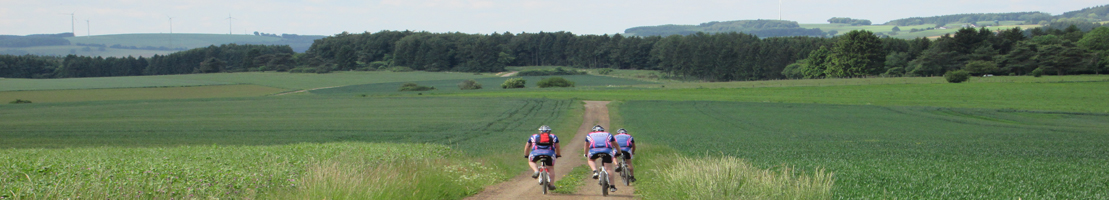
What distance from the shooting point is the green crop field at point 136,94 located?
84387 mm

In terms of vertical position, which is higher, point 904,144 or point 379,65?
point 379,65

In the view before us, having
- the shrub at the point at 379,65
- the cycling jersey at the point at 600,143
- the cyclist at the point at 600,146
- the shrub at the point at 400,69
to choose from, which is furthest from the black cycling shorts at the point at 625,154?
the shrub at the point at 379,65

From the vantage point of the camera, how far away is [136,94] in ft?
306

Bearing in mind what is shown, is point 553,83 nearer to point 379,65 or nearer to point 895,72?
point 895,72

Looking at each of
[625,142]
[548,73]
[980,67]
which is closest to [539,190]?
[625,142]

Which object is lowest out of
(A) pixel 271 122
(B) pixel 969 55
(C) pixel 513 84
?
(A) pixel 271 122

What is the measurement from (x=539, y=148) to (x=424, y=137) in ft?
70.8

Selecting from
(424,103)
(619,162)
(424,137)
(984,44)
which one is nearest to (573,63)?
(984,44)

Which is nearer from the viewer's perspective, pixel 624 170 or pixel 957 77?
pixel 624 170

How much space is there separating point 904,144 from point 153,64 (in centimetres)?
17888

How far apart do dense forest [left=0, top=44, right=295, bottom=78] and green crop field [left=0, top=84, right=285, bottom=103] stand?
186ft

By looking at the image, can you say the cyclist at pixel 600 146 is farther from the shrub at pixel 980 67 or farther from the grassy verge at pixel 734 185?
the shrub at pixel 980 67

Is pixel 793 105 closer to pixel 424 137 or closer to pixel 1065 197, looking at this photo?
pixel 424 137

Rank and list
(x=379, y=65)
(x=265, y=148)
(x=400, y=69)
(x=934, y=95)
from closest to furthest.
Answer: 1. (x=265, y=148)
2. (x=934, y=95)
3. (x=400, y=69)
4. (x=379, y=65)
